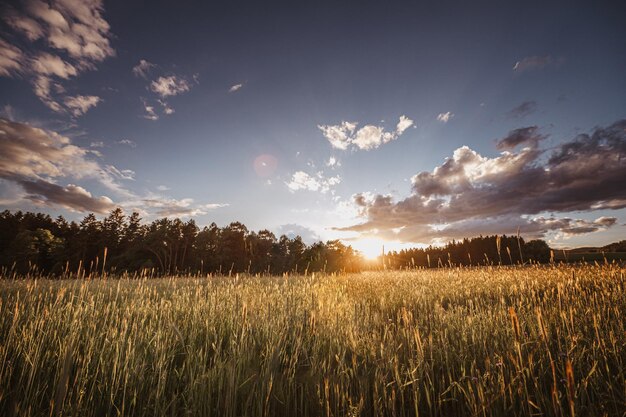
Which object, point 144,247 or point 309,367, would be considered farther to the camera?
point 144,247

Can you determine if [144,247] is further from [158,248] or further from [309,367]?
[309,367]

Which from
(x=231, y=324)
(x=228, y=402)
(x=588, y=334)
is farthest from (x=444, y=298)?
(x=228, y=402)

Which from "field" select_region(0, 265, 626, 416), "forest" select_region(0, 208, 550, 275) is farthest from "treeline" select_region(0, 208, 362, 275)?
"field" select_region(0, 265, 626, 416)

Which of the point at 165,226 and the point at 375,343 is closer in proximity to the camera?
the point at 375,343

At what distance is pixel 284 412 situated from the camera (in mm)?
2234

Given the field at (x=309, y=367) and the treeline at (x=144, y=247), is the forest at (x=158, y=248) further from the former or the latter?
the field at (x=309, y=367)

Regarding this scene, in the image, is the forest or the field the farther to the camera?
the forest

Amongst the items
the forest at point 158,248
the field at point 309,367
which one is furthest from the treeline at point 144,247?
the field at point 309,367

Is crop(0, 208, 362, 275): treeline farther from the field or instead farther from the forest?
the field

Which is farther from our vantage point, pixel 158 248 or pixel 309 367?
Result: pixel 158 248

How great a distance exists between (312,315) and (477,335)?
2230 mm

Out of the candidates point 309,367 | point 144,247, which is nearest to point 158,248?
point 144,247

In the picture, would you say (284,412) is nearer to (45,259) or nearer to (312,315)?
(312,315)

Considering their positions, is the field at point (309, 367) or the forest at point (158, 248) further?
the forest at point (158, 248)
